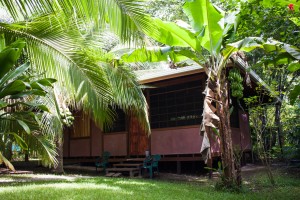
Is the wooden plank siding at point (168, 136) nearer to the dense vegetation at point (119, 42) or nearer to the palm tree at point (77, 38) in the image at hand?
the dense vegetation at point (119, 42)

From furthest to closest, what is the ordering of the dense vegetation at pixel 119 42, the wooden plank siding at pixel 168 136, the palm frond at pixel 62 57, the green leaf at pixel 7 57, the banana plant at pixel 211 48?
the wooden plank siding at pixel 168 136
the banana plant at pixel 211 48
the palm frond at pixel 62 57
the dense vegetation at pixel 119 42
the green leaf at pixel 7 57

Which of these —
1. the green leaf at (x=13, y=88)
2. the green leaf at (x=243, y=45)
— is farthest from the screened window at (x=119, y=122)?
the green leaf at (x=13, y=88)

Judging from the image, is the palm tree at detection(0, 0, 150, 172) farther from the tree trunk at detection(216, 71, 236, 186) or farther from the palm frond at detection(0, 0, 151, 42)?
the tree trunk at detection(216, 71, 236, 186)

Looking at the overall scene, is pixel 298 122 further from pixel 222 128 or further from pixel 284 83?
pixel 222 128

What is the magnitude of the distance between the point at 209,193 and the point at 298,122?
6.95 meters

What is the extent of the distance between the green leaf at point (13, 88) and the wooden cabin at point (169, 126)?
22.8 ft

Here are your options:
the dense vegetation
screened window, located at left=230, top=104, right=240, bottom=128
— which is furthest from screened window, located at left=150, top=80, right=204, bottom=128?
the dense vegetation

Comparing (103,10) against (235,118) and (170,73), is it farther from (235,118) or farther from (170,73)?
(235,118)

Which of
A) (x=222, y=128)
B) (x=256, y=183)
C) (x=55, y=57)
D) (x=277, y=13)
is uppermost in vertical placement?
(x=277, y=13)

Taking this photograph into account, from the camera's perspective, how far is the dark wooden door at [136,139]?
12125mm

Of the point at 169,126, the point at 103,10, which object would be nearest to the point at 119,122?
the point at 169,126

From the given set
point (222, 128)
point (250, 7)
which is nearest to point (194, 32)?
point (250, 7)

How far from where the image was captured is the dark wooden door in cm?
1212

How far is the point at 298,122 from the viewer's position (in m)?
12.1
